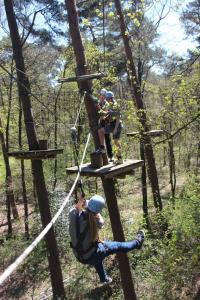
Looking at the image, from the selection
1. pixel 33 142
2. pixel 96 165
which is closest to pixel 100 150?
pixel 96 165

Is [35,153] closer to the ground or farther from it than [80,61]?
closer to the ground

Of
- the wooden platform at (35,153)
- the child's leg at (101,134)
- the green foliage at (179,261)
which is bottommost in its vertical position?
the green foliage at (179,261)

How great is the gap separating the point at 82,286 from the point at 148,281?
256cm

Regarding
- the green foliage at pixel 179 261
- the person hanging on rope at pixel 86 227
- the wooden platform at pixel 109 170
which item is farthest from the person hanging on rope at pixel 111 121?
the green foliage at pixel 179 261

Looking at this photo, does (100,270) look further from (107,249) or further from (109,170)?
(109,170)

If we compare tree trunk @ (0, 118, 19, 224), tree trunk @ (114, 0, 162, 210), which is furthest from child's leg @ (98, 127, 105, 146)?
tree trunk @ (0, 118, 19, 224)

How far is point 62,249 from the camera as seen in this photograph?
48.7 feet

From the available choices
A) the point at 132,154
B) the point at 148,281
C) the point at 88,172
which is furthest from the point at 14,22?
the point at 132,154

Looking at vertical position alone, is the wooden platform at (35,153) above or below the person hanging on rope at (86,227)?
above

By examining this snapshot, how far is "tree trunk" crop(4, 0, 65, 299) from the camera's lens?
10180 mm

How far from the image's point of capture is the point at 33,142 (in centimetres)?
1023

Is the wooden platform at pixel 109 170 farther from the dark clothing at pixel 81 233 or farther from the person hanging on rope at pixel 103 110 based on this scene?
the dark clothing at pixel 81 233

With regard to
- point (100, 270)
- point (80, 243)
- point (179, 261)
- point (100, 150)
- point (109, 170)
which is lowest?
point (179, 261)

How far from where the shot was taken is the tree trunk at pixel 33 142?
401 inches
